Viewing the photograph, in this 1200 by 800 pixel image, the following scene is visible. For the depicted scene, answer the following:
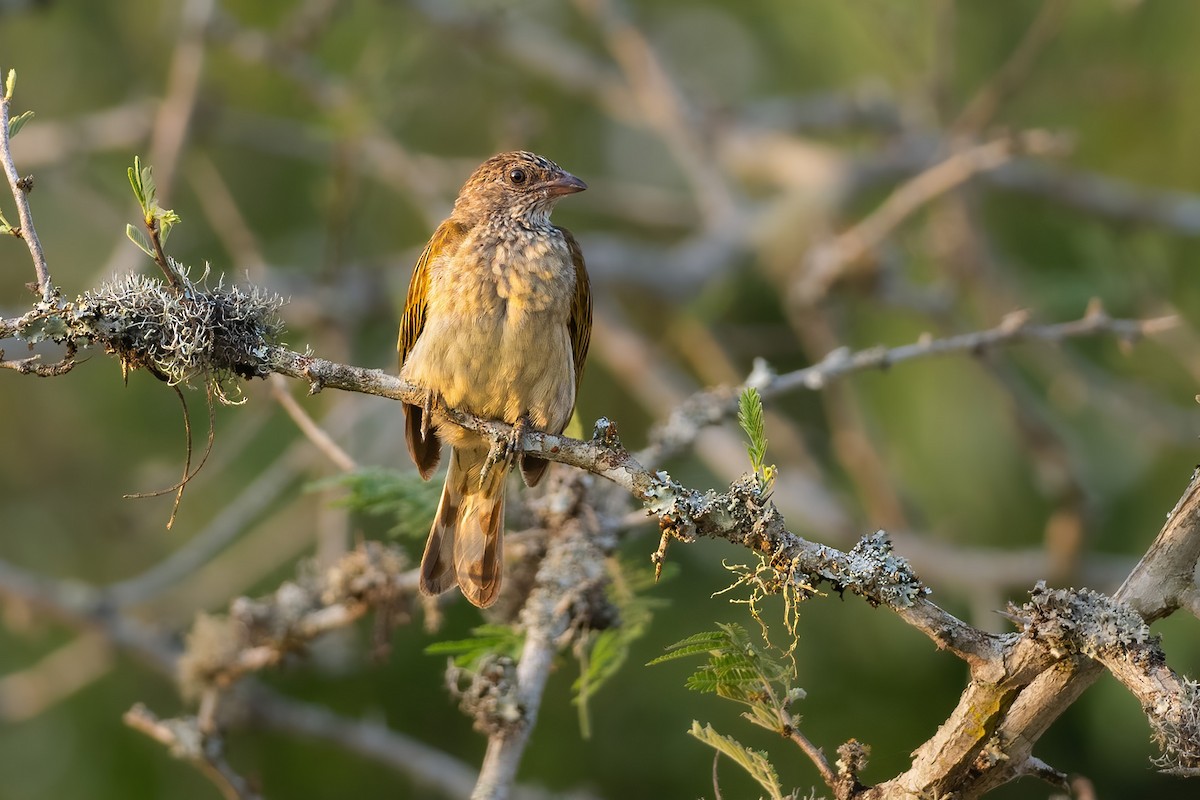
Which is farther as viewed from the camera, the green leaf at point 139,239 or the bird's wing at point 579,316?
the bird's wing at point 579,316

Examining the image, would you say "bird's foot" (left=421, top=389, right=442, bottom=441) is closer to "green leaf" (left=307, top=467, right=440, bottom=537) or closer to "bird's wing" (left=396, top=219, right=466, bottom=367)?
"green leaf" (left=307, top=467, right=440, bottom=537)

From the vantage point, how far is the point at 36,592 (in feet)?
16.2

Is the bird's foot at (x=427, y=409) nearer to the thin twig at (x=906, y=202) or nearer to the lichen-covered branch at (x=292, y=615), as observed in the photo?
the lichen-covered branch at (x=292, y=615)

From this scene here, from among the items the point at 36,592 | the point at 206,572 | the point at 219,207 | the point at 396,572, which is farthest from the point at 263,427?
the point at 396,572

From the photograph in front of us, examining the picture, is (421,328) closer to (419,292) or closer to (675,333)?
(419,292)

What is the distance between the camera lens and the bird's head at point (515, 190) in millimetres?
4082

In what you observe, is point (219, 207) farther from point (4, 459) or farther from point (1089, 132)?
point (1089, 132)

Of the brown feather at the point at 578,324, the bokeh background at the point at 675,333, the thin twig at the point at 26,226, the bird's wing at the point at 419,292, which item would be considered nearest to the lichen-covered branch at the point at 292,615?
the brown feather at the point at 578,324

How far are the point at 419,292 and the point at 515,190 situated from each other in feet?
1.99

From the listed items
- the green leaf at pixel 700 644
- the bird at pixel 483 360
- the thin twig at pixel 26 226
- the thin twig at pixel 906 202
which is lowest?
the green leaf at pixel 700 644

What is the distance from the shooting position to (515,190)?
418 cm

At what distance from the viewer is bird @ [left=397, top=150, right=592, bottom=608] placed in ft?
11.1

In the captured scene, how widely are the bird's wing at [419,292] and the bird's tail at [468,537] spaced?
0.41m

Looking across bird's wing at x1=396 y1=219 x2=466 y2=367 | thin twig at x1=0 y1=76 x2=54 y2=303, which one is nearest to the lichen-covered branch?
bird's wing at x1=396 y1=219 x2=466 y2=367
